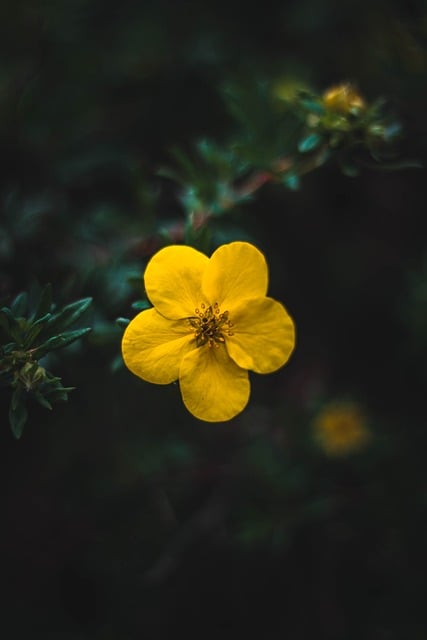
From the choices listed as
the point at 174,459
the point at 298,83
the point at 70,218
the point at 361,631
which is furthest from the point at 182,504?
the point at 298,83

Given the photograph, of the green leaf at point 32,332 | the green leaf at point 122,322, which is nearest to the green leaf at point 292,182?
Result: the green leaf at point 122,322

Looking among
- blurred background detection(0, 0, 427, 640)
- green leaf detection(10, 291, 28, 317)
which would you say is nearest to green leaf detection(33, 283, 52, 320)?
green leaf detection(10, 291, 28, 317)

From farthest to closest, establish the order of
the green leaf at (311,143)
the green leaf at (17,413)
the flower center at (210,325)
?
the green leaf at (311,143) → the flower center at (210,325) → the green leaf at (17,413)

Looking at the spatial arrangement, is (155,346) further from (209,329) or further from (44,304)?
(44,304)

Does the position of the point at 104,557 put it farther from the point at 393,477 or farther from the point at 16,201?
the point at 16,201

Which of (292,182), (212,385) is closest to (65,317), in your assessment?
(212,385)

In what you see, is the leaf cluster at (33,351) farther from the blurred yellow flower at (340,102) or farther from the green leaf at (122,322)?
the blurred yellow flower at (340,102)

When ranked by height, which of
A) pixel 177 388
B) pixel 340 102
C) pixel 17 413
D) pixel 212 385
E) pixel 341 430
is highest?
pixel 340 102
